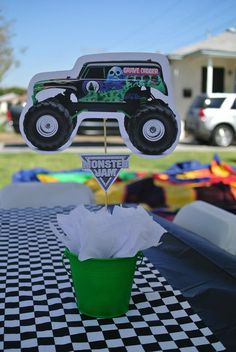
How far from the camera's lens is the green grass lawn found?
314 inches

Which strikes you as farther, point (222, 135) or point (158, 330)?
point (222, 135)

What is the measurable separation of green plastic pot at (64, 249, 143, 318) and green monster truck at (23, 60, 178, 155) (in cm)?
48

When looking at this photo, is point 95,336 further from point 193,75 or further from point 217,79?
point 217,79

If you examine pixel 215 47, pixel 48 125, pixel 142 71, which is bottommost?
pixel 48 125

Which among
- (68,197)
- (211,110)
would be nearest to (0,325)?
(68,197)

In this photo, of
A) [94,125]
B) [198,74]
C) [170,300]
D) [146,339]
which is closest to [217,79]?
[198,74]

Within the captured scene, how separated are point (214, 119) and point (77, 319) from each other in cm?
1115

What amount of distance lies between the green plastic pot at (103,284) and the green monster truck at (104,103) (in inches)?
19.1

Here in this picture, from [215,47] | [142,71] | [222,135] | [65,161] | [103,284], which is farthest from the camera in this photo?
[215,47]

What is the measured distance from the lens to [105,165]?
145 centimetres

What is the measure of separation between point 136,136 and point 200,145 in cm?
1118

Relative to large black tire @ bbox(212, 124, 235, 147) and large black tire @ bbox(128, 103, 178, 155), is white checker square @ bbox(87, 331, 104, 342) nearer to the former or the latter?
large black tire @ bbox(128, 103, 178, 155)

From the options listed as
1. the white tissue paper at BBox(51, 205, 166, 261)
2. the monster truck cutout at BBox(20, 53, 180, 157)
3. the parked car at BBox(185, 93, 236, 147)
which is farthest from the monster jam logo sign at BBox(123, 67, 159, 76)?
the parked car at BBox(185, 93, 236, 147)

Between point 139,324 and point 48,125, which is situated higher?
point 48,125
